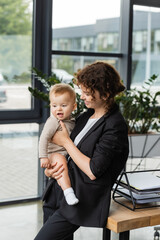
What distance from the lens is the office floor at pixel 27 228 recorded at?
335 centimetres

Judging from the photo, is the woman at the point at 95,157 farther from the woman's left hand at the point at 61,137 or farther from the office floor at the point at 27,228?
the office floor at the point at 27,228

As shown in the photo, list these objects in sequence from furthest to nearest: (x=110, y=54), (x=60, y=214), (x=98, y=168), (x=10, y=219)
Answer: (x=110, y=54) < (x=10, y=219) < (x=60, y=214) < (x=98, y=168)

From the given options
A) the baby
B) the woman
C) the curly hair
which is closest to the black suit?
the woman

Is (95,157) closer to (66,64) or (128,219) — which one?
(128,219)

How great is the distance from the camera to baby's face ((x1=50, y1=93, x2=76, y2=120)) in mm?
2133

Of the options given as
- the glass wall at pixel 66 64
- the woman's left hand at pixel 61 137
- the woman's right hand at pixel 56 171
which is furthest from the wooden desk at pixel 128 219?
the glass wall at pixel 66 64

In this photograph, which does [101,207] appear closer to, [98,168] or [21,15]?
[98,168]

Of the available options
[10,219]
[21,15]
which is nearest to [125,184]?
[10,219]

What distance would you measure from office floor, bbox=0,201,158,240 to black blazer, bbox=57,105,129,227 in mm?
1510

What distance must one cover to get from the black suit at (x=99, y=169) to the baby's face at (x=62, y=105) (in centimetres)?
25

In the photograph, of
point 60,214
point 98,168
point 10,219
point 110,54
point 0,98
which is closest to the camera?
point 98,168

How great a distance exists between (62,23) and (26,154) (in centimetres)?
143

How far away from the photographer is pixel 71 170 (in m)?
2.02

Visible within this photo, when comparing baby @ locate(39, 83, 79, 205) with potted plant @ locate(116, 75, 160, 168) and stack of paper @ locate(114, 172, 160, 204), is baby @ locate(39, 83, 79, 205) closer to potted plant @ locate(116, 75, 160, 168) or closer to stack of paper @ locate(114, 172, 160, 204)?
stack of paper @ locate(114, 172, 160, 204)
